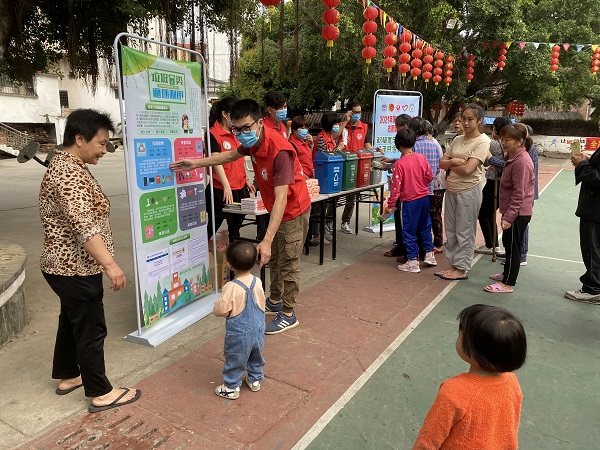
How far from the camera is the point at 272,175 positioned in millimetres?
3102

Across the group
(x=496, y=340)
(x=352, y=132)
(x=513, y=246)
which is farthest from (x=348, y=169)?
(x=496, y=340)

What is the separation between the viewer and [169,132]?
126 inches

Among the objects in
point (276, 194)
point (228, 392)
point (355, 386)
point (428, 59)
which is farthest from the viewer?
point (428, 59)

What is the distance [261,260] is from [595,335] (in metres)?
2.64

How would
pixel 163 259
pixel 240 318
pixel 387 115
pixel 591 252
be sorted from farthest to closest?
pixel 387 115 < pixel 591 252 < pixel 163 259 < pixel 240 318

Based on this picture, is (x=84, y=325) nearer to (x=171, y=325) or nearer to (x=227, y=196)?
(x=171, y=325)

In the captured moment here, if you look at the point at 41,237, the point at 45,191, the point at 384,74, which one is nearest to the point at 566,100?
the point at 384,74

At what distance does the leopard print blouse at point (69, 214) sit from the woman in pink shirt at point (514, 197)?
337 cm

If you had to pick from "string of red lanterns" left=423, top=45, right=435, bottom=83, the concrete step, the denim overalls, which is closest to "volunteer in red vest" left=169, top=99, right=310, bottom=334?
the denim overalls

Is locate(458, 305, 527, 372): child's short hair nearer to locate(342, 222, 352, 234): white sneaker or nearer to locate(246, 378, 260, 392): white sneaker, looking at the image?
locate(246, 378, 260, 392): white sneaker

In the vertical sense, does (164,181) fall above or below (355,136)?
below

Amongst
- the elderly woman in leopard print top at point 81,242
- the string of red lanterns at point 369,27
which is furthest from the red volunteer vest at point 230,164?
the string of red lanterns at point 369,27

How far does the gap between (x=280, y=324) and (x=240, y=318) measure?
1023 millimetres

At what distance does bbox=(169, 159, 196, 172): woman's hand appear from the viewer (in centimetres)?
322
